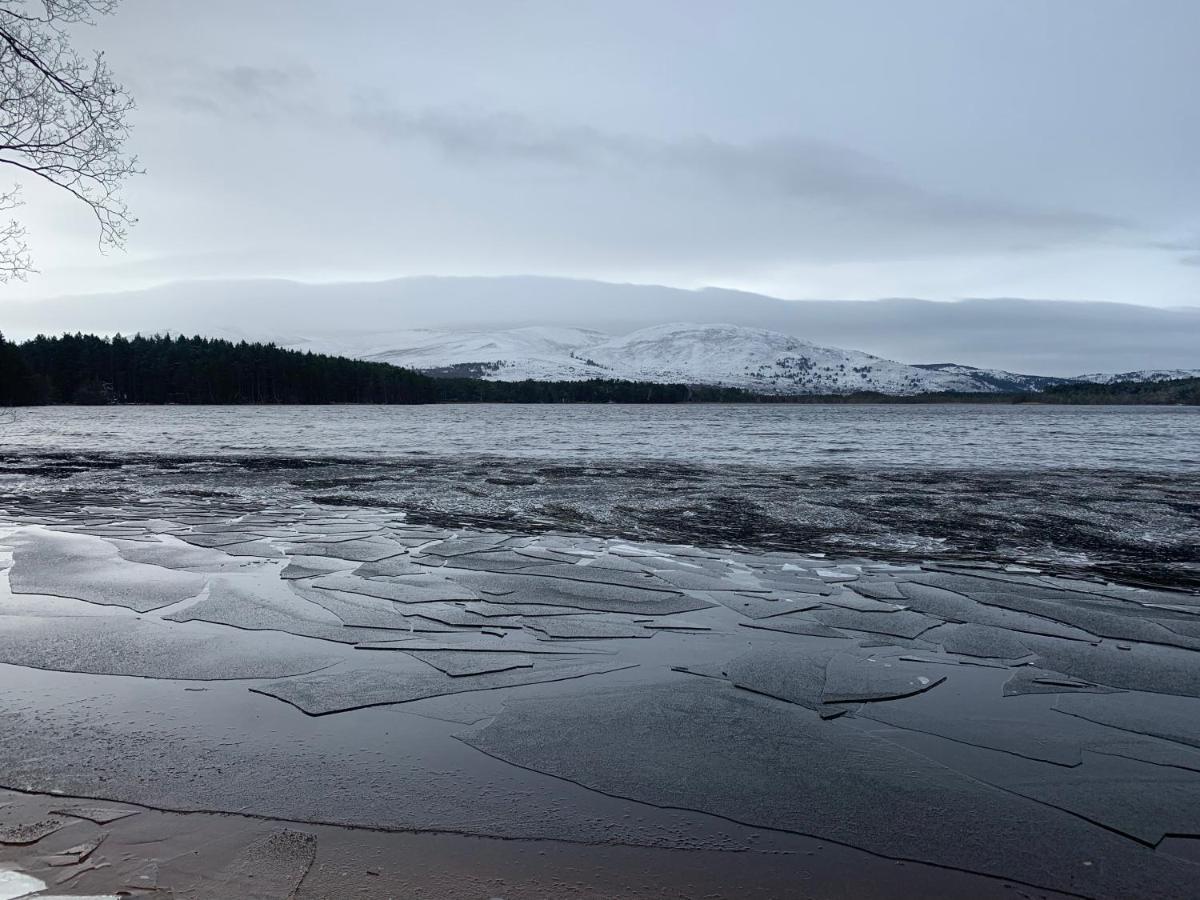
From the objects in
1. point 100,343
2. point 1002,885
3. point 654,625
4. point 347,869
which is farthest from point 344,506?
point 100,343

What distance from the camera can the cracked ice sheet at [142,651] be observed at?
20.0 ft

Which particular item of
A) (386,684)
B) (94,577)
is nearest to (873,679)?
(386,684)

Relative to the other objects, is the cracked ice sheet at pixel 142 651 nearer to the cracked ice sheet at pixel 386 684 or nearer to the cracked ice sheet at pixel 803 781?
the cracked ice sheet at pixel 386 684

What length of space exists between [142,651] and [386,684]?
7.28ft

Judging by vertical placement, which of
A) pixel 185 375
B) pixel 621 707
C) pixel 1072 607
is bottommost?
pixel 621 707

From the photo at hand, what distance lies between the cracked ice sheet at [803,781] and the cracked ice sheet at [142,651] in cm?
219

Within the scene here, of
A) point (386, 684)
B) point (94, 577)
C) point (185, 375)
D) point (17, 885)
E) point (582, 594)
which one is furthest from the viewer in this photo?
point (185, 375)

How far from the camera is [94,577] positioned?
359 inches

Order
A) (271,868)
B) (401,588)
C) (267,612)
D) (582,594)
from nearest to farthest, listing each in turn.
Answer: (271,868), (267,612), (582,594), (401,588)

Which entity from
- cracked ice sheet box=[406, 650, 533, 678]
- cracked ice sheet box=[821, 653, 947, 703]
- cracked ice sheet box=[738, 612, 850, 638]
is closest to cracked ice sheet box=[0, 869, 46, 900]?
cracked ice sheet box=[406, 650, 533, 678]

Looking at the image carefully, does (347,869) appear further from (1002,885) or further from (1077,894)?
(1077,894)

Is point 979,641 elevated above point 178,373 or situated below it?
below

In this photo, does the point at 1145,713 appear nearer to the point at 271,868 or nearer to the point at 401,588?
the point at 271,868

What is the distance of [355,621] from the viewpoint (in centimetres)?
761
